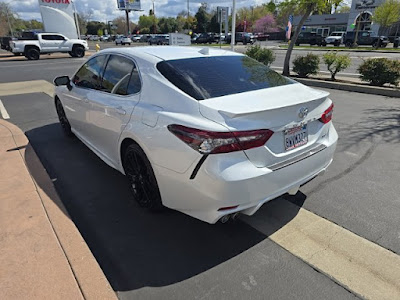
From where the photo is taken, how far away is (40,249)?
8.30 feet

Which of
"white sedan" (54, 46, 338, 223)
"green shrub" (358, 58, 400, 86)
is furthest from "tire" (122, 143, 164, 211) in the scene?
"green shrub" (358, 58, 400, 86)

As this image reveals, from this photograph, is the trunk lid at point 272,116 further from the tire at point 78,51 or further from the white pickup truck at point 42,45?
the tire at point 78,51

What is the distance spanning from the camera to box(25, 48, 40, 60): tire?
22.5 metres

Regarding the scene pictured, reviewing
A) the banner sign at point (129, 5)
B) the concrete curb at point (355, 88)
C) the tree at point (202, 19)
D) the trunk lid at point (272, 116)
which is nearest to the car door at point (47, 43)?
the concrete curb at point (355, 88)

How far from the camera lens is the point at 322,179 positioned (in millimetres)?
3775

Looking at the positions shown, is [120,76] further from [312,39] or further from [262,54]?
[312,39]

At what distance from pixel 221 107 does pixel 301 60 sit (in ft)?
33.6

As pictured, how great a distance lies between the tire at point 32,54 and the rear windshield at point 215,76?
24.0 meters

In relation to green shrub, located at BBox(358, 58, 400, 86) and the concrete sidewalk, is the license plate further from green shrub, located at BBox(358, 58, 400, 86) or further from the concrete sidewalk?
green shrub, located at BBox(358, 58, 400, 86)

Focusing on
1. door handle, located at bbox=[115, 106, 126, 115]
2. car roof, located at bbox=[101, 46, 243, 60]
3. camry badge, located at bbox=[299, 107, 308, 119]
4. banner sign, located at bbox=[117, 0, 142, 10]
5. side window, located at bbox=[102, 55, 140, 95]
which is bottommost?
door handle, located at bbox=[115, 106, 126, 115]

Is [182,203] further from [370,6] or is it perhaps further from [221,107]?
[370,6]

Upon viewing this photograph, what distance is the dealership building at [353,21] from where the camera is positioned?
151ft

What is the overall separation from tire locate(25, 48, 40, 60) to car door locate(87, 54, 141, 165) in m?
22.9

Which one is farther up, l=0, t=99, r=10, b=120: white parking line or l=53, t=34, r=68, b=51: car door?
l=53, t=34, r=68, b=51: car door
